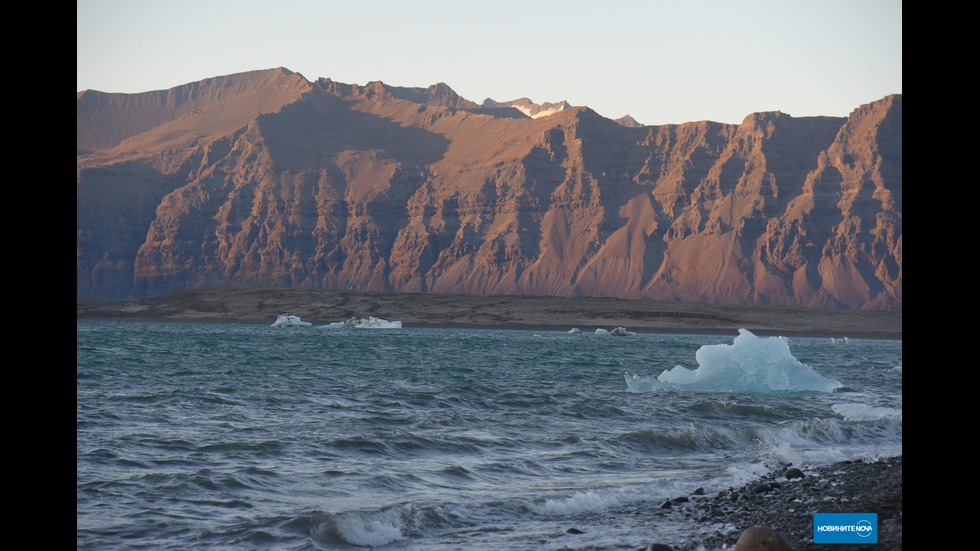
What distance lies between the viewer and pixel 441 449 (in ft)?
60.2

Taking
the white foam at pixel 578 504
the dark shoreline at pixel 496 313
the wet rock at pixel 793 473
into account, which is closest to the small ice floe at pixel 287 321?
the dark shoreline at pixel 496 313

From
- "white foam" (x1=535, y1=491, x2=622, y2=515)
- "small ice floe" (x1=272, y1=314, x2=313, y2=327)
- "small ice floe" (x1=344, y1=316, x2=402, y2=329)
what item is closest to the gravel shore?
"white foam" (x1=535, y1=491, x2=622, y2=515)

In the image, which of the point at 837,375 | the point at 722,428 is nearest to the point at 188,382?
the point at 722,428

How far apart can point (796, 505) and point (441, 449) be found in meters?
7.99

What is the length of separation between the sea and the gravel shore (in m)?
0.50

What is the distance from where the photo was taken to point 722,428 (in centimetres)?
2170

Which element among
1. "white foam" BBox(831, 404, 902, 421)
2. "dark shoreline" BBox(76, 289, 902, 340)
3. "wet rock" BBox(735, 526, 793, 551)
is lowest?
"dark shoreline" BBox(76, 289, 902, 340)

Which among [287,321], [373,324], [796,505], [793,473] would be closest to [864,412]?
[793,473]

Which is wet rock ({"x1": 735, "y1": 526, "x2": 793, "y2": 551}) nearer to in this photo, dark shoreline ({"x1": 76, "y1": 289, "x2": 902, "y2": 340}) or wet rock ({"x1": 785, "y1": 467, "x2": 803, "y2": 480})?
wet rock ({"x1": 785, "y1": 467, "x2": 803, "y2": 480})

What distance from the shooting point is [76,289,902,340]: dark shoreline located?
457 feet

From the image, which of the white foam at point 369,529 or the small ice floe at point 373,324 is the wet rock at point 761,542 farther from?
the small ice floe at point 373,324

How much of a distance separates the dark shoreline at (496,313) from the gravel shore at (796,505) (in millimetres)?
118323
